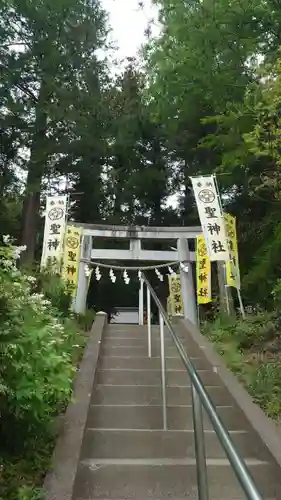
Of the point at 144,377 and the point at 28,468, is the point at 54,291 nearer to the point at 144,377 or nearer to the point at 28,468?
the point at 144,377

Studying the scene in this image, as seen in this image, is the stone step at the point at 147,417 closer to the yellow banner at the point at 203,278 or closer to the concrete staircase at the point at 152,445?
the concrete staircase at the point at 152,445

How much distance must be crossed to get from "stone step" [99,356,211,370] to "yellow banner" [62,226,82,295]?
17.2 ft

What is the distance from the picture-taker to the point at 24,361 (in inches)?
106

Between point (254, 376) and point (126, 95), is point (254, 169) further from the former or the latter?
point (126, 95)

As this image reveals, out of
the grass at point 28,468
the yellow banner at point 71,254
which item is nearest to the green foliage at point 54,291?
the yellow banner at point 71,254

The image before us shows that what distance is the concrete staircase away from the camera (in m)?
2.93

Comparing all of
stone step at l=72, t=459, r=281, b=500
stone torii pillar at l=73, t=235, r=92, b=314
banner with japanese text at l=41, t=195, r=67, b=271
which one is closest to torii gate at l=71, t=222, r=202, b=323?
stone torii pillar at l=73, t=235, r=92, b=314

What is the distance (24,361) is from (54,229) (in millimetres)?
8296

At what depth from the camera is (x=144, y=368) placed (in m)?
5.23

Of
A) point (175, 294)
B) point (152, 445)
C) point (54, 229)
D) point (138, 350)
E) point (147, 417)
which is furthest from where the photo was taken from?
point (175, 294)

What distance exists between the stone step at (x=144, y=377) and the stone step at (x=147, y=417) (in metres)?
0.63

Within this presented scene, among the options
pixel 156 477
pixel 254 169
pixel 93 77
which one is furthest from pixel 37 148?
pixel 156 477

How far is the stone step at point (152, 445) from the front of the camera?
11.0 feet

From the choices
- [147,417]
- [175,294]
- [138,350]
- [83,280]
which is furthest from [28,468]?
[175,294]
